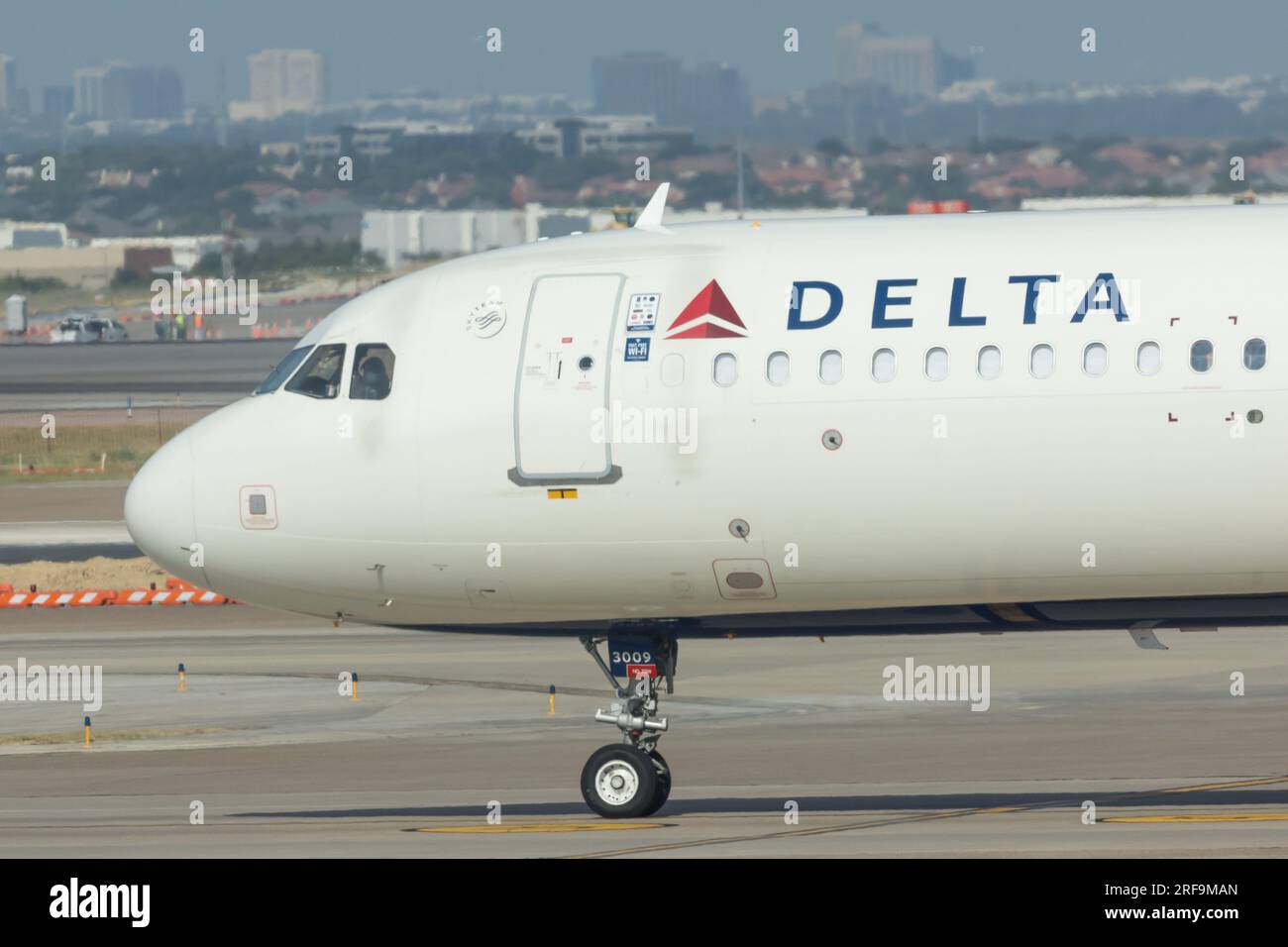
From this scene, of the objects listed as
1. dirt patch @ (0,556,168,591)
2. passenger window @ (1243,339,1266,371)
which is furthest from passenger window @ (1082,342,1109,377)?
dirt patch @ (0,556,168,591)

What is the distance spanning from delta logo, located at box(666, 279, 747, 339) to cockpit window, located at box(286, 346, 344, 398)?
11.1ft

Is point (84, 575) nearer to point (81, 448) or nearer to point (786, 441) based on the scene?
point (81, 448)

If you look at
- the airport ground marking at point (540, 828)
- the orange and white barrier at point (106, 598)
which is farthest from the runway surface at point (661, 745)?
the orange and white barrier at point (106, 598)

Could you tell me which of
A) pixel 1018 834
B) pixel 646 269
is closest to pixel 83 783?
pixel 646 269

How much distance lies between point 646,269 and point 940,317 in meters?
2.94

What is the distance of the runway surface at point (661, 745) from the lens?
20000 mm

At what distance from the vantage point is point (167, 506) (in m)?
20.6

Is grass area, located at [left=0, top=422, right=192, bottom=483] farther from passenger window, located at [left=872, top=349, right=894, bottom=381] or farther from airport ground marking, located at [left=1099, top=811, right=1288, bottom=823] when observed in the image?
airport ground marking, located at [left=1099, top=811, right=1288, bottom=823]

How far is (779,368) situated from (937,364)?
56.9 inches

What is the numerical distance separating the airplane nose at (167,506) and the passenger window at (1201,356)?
9543mm

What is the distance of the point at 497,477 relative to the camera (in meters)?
20.0

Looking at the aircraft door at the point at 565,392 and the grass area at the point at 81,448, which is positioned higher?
the grass area at the point at 81,448

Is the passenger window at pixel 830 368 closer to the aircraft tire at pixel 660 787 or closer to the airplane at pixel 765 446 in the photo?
the airplane at pixel 765 446

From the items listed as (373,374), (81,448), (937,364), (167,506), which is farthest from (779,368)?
(81,448)
